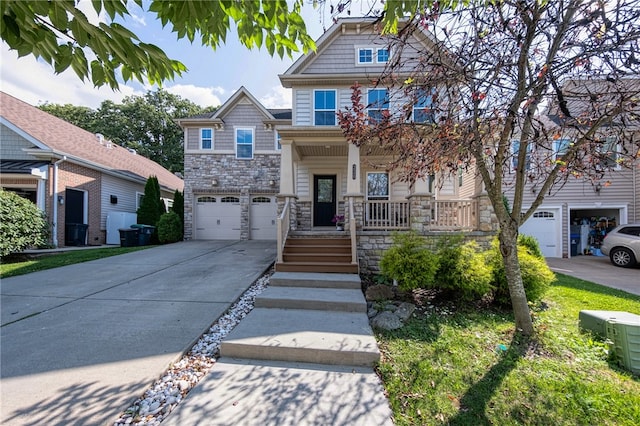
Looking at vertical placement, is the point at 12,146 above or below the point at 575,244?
above

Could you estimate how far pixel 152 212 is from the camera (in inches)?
525

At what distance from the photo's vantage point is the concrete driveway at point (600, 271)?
662 centimetres

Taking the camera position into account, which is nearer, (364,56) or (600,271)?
(600,271)

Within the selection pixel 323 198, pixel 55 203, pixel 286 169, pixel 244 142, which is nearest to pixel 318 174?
pixel 323 198

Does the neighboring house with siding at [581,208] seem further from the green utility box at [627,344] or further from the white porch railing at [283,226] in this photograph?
the white porch railing at [283,226]

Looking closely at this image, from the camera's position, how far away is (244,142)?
12867mm

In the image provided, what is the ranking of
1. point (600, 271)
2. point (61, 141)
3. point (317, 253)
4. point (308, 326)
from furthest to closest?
point (61, 141), point (600, 271), point (317, 253), point (308, 326)

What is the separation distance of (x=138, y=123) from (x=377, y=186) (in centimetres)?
2689

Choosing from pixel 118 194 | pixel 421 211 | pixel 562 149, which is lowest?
pixel 421 211

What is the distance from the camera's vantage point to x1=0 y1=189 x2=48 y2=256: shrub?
293 inches

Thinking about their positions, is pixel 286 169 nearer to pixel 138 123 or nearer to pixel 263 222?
pixel 263 222

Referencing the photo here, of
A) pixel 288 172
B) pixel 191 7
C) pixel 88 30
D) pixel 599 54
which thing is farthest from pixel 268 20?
pixel 288 172

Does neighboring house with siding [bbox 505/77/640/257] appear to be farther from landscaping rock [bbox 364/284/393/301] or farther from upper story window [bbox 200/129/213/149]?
upper story window [bbox 200/129/213/149]

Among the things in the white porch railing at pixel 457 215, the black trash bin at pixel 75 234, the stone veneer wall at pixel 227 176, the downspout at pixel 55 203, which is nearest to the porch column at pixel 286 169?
the white porch railing at pixel 457 215
